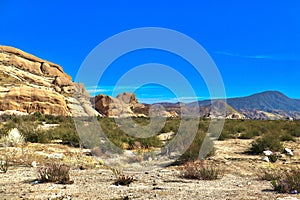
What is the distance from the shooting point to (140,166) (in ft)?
35.6

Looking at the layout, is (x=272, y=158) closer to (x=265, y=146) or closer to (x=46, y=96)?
(x=265, y=146)

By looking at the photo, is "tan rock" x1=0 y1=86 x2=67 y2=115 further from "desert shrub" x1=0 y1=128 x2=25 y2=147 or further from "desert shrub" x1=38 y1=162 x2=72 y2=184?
"desert shrub" x1=38 y1=162 x2=72 y2=184

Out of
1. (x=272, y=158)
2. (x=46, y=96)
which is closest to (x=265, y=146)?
(x=272, y=158)

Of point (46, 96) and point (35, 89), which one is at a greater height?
point (35, 89)

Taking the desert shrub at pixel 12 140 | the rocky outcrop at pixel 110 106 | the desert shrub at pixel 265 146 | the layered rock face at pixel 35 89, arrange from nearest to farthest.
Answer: the desert shrub at pixel 12 140 < the desert shrub at pixel 265 146 < the layered rock face at pixel 35 89 < the rocky outcrop at pixel 110 106

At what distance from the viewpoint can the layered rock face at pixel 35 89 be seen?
44.9m

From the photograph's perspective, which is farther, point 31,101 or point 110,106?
point 110,106

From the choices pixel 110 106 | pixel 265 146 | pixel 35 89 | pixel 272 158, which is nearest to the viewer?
pixel 272 158

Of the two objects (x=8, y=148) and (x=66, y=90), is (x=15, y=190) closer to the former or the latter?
(x=8, y=148)

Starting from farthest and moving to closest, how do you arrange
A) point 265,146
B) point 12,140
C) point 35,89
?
point 35,89 → point 265,146 → point 12,140

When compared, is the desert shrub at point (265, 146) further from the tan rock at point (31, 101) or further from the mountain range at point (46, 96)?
the tan rock at point (31, 101)

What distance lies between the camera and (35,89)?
157 feet

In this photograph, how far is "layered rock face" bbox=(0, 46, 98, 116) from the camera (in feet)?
147

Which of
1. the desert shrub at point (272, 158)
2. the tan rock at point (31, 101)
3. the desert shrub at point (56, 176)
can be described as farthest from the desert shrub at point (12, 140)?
the tan rock at point (31, 101)
